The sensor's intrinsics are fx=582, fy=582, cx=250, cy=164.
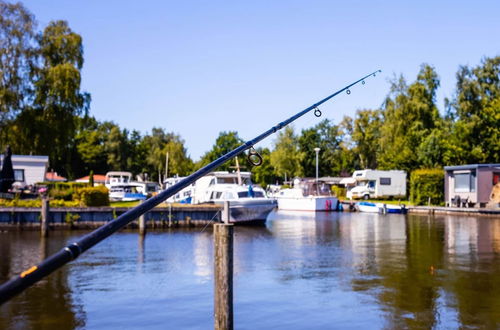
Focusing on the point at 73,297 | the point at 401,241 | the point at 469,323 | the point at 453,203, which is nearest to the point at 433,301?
the point at 469,323

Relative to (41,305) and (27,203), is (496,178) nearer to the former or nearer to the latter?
(27,203)

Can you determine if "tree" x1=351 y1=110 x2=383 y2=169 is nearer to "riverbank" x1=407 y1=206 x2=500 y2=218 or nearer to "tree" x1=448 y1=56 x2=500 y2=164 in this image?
"tree" x1=448 y1=56 x2=500 y2=164

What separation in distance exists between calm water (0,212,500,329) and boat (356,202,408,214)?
20.5 meters

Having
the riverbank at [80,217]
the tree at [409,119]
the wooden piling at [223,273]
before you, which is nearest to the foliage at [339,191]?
the tree at [409,119]

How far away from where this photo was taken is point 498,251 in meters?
23.9

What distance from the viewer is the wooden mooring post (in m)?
8.32

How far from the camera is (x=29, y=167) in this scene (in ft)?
157

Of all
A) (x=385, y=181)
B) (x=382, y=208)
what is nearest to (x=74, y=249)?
(x=382, y=208)

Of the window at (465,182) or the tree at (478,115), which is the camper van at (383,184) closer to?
the tree at (478,115)

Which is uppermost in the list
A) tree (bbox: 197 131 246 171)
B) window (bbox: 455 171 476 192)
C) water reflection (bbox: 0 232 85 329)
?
tree (bbox: 197 131 246 171)

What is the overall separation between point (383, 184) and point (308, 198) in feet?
47.3

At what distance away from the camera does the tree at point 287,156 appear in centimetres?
9794

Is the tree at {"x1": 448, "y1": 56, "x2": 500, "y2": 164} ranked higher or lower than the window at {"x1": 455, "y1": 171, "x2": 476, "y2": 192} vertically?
higher

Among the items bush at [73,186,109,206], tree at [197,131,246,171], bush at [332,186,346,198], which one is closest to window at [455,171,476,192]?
bush at [332,186,346,198]
